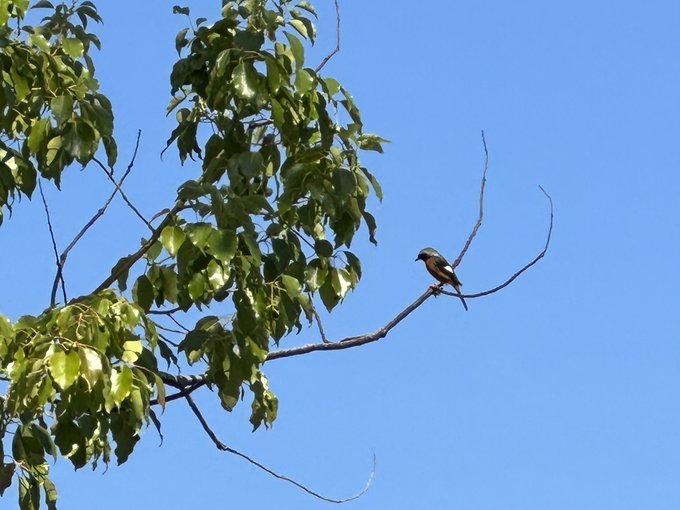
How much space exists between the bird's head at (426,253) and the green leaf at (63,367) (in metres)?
6.84

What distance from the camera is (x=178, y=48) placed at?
229 inches

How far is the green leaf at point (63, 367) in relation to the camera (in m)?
4.47

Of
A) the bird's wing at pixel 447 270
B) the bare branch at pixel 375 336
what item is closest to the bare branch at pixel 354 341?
the bare branch at pixel 375 336

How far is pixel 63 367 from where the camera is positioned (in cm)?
451

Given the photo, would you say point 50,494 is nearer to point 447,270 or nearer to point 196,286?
point 196,286

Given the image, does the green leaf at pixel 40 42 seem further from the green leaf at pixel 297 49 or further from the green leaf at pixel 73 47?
the green leaf at pixel 297 49

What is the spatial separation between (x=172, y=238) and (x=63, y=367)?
80cm

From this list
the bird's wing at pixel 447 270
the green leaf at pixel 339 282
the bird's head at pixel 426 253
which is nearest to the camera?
the green leaf at pixel 339 282

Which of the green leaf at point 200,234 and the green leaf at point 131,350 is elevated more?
the green leaf at point 200,234

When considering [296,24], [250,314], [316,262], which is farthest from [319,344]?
[296,24]

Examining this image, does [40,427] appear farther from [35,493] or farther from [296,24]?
[296,24]

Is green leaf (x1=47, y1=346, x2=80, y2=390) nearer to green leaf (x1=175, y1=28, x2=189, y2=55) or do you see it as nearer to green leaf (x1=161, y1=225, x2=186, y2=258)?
green leaf (x1=161, y1=225, x2=186, y2=258)

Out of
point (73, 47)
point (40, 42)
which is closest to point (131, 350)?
point (40, 42)

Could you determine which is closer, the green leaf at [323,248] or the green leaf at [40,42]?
the green leaf at [323,248]
